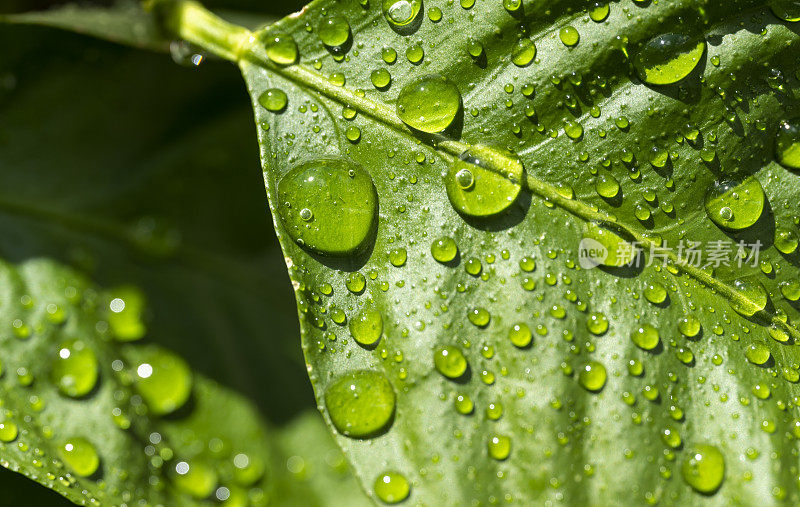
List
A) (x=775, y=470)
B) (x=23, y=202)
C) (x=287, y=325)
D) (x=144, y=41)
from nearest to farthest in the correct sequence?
1. (x=775, y=470)
2. (x=144, y=41)
3. (x=23, y=202)
4. (x=287, y=325)

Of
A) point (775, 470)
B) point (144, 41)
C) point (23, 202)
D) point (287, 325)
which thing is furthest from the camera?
point (287, 325)

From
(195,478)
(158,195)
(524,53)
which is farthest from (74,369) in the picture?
(524,53)

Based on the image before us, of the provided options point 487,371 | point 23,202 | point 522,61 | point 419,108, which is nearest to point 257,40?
point 419,108

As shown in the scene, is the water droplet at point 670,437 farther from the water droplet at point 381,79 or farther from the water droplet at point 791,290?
the water droplet at point 381,79

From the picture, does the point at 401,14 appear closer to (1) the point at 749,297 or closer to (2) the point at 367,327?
(2) the point at 367,327

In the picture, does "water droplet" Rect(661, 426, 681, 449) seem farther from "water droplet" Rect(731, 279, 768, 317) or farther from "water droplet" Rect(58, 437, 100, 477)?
"water droplet" Rect(58, 437, 100, 477)

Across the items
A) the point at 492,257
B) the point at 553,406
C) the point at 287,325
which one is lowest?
the point at 287,325

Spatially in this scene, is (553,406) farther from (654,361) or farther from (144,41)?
(144,41)

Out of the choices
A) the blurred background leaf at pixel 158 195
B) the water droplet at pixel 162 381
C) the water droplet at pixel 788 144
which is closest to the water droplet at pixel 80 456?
the water droplet at pixel 162 381

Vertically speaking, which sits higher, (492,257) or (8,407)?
(492,257)
